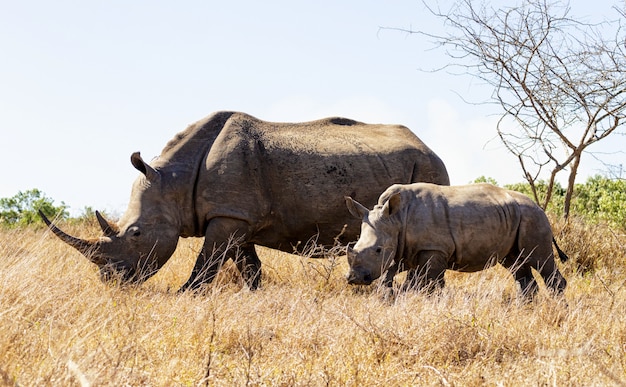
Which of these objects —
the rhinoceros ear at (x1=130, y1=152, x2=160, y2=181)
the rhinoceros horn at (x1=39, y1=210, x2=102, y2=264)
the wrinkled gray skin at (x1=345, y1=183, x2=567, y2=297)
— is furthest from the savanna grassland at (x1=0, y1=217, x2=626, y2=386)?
the rhinoceros ear at (x1=130, y1=152, x2=160, y2=181)

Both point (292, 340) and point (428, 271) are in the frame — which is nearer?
point (292, 340)

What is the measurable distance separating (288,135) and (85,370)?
5.12 m

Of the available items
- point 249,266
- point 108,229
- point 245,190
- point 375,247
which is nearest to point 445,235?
point 375,247

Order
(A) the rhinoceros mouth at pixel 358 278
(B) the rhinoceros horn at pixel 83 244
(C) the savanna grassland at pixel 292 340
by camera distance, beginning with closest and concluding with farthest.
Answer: (C) the savanna grassland at pixel 292 340
(A) the rhinoceros mouth at pixel 358 278
(B) the rhinoceros horn at pixel 83 244

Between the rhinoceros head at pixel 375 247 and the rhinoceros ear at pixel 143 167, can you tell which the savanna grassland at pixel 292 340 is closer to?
the rhinoceros head at pixel 375 247

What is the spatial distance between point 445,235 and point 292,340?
2525mm

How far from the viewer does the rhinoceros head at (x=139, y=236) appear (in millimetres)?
7887

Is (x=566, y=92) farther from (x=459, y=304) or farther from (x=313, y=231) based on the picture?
(x=459, y=304)

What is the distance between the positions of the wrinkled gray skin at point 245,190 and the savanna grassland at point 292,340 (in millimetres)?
868

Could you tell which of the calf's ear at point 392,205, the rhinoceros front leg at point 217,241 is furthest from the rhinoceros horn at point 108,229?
the calf's ear at point 392,205

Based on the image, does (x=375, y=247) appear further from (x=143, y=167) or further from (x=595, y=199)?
(x=595, y=199)

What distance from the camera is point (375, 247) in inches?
278

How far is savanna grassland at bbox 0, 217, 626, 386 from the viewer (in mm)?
4184

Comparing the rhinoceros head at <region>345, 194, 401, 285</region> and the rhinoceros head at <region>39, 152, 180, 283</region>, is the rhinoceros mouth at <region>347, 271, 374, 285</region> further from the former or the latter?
the rhinoceros head at <region>39, 152, 180, 283</region>
